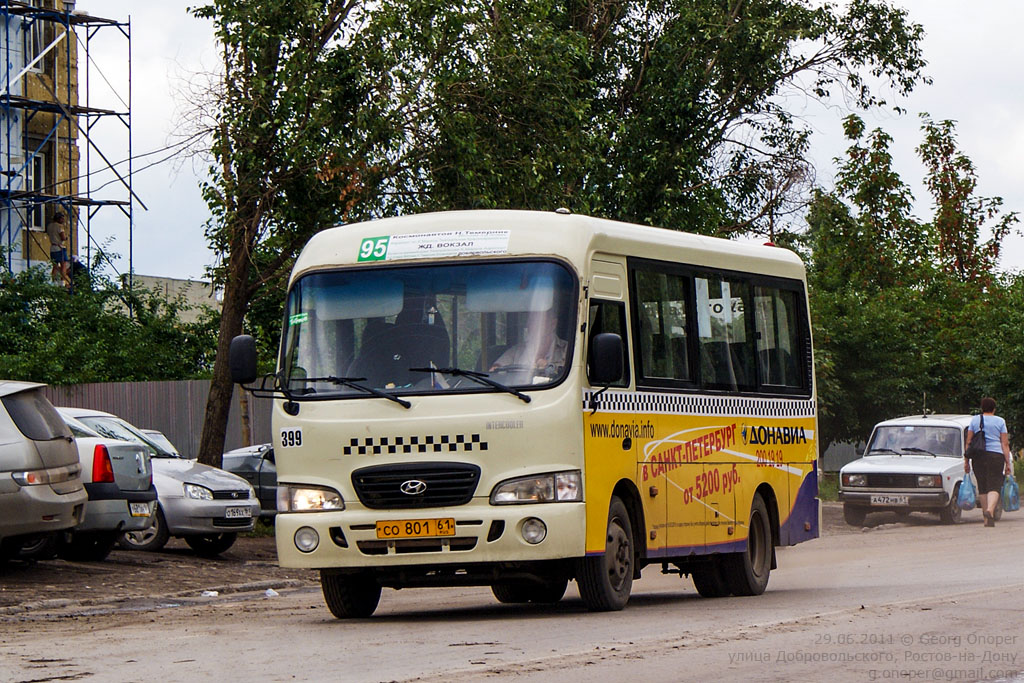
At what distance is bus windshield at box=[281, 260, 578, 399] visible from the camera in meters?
12.3

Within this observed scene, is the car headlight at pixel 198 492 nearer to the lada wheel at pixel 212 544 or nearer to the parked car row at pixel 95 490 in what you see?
the parked car row at pixel 95 490

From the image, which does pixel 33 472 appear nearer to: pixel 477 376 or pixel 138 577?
pixel 138 577

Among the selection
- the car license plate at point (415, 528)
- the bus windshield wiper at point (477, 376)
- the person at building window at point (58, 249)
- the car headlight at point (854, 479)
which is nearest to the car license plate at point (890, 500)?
the car headlight at point (854, 479)

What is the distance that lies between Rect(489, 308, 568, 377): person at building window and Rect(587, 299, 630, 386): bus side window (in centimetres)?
31

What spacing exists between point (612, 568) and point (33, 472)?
578 cm

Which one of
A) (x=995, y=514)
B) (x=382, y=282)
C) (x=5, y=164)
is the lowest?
(x=995, y=514)

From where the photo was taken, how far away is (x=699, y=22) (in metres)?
34.1

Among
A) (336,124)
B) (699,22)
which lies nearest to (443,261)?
(336,124)

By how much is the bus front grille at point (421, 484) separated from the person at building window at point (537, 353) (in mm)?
787

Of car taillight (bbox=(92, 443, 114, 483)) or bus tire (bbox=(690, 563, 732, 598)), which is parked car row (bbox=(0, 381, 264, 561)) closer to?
car taillight (bbox=(92, 443, 114, 483))

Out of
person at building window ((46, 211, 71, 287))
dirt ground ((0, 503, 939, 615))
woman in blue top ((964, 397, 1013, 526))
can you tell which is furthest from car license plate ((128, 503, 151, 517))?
person at building window ((46, 211, 71, 287))

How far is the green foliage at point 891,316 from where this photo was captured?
138 feet

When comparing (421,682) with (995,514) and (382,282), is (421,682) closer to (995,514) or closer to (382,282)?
(382,282)

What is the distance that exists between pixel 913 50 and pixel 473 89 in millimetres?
15294
